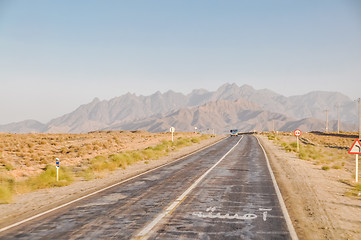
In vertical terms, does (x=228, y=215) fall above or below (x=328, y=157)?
above

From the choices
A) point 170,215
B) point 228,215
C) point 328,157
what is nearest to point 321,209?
point 228,215

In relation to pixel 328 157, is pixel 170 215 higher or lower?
higher

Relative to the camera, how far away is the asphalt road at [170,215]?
7074mm

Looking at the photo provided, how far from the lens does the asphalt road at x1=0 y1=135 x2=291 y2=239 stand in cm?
707

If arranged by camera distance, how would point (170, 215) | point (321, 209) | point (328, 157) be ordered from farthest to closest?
1. point (328, 157)
2. point (321, 209)
3. point (170, 215)

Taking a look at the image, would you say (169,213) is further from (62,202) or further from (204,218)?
(62,202)

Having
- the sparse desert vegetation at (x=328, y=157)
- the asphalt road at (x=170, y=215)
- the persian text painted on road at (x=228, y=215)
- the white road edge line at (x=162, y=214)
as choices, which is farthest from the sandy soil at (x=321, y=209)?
the white road edge line at (x=162, y=214)

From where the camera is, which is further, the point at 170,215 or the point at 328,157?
the point at 328,157

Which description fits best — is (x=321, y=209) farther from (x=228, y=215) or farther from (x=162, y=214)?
(x=162, y=214)

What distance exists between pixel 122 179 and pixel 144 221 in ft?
25.8

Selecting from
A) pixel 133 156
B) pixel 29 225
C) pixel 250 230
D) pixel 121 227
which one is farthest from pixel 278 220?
pixel 133 156

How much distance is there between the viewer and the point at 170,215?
8477 mm

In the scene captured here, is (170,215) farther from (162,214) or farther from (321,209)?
(321,209)

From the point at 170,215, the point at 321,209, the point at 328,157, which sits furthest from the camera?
the point at 328,157
